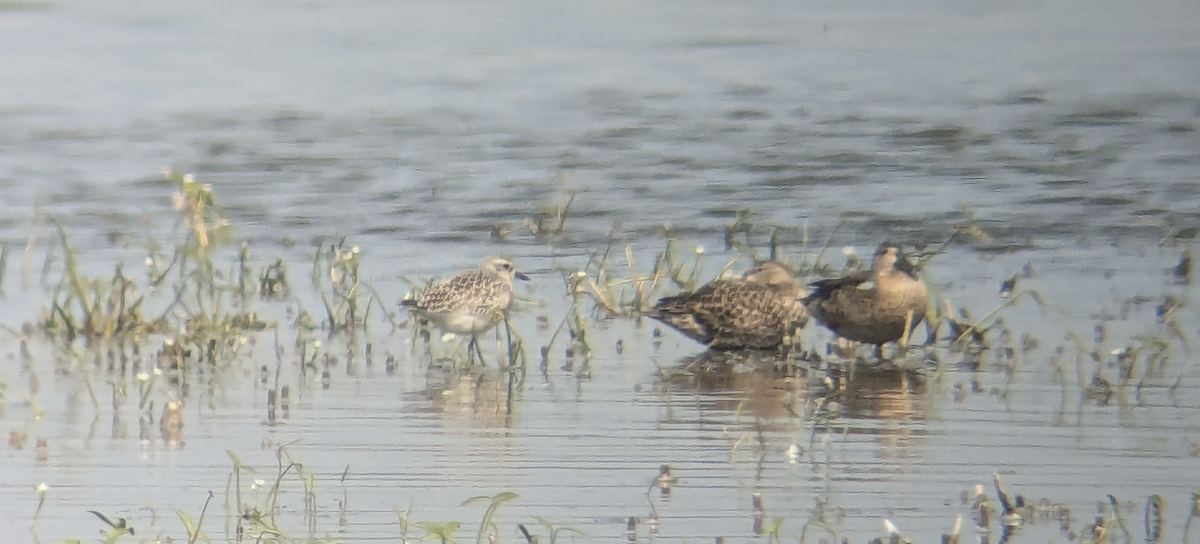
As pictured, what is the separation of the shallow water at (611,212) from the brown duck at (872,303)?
0.37m

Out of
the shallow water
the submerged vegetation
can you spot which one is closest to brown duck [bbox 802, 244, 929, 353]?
the submerged vegetation

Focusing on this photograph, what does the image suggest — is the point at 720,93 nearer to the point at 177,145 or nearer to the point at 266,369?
the point at 177,145

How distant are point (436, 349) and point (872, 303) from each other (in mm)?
1895

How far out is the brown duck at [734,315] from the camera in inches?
376

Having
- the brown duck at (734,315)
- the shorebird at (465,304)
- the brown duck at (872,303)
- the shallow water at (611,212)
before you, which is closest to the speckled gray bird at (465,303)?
the shorebird at (465,304)

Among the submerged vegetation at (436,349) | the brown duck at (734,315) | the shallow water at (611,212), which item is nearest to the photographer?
the submerged vegetation at (436,349)

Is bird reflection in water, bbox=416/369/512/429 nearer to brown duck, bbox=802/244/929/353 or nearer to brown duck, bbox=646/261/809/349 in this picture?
brown duck, bbox=646/261/809/349

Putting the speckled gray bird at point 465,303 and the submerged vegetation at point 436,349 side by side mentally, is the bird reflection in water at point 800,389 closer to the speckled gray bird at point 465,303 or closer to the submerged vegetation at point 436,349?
the submerged vegetation at point 436,349

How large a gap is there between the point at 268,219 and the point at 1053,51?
836 centimetres

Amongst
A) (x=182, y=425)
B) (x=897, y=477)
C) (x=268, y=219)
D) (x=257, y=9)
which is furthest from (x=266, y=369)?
(x=257, y=9)

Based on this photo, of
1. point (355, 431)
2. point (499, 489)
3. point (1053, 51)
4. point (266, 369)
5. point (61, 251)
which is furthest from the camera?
point (1053, 51)

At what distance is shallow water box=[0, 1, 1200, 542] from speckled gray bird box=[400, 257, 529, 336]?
25cm

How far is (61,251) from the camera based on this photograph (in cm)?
1164

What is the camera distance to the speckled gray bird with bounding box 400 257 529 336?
30.2 feet
